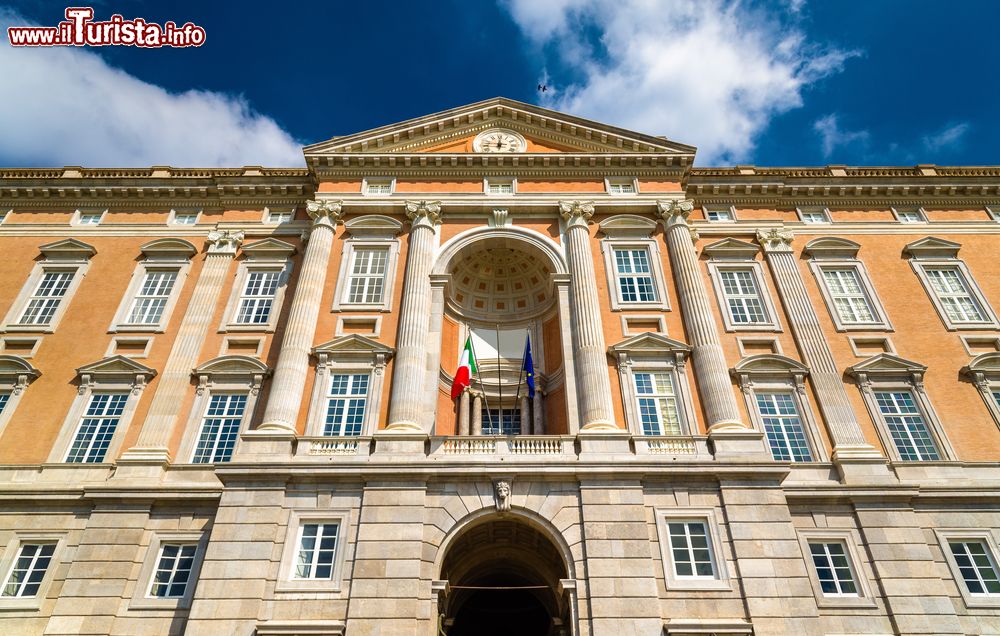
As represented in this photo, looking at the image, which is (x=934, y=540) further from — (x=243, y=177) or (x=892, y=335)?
(x=243, y=177)

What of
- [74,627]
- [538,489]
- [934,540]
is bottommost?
[74,627]

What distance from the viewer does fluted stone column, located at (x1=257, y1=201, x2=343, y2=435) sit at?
23188 millimetres

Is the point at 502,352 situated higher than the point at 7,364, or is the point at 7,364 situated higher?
the point at 502,352

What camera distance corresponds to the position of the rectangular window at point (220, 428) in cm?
2370

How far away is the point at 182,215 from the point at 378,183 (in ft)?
34.0

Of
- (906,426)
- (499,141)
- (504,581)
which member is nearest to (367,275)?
(499,141)

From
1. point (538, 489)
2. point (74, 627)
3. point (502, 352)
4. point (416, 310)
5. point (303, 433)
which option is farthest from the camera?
point (502, 352)

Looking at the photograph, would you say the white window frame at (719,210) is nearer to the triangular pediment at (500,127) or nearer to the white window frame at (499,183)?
the triangular pediment at (500,127)

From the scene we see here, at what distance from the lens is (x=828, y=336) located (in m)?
27.3

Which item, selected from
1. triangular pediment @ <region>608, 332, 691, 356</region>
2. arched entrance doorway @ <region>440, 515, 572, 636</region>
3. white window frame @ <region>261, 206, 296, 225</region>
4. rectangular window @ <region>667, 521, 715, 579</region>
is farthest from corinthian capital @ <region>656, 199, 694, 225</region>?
white window frame @ <region>261, 206, 296, 225</region>

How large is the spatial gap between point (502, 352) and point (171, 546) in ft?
50.9

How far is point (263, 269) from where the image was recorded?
96.6ft

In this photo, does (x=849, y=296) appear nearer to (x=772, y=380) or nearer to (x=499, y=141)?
(x=772, y=380)

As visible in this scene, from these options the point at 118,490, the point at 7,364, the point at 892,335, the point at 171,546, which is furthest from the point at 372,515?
the point at 892,335
